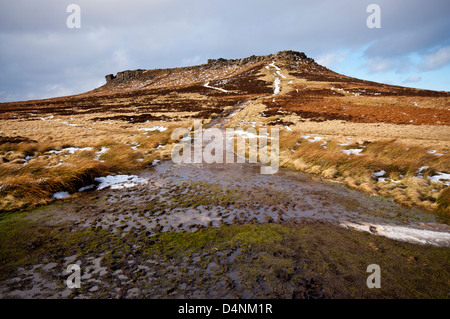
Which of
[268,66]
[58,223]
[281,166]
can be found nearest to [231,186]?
[281,166]

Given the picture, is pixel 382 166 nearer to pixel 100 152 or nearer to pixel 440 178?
pixel 440 178

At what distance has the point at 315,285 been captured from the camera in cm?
430

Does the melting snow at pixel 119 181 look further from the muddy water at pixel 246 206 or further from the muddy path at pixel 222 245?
the muddy path at pixel 222 245

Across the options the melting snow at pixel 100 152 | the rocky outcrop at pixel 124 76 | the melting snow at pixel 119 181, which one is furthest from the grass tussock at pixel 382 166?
the rocky outcrop at pixel 124 76

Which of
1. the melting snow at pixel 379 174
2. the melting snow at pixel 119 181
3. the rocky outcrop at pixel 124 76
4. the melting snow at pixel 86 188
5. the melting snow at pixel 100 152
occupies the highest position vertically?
the rocky outcrop at pixel 124 76

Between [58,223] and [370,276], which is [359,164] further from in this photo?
[58,223]

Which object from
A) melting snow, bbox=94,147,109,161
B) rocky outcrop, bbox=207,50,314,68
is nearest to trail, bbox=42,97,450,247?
melting snow, bbox=94,147,109,161

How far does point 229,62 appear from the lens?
134 m

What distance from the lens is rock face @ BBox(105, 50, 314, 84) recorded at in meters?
126

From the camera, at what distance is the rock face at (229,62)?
12606 cm

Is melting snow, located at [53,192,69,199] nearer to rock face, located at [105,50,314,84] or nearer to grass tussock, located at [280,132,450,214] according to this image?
grass tussock, located at [280,132,450,214]

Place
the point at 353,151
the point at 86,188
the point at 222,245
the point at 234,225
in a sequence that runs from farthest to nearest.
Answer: the point at 353,151 < the point at 86,188 < the point at 234,225 < the point at 222,245

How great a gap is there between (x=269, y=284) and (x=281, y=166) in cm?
985

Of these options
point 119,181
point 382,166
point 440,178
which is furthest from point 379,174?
point 119,181
